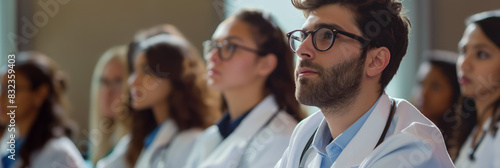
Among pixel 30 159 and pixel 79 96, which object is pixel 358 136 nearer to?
pixel 30 159

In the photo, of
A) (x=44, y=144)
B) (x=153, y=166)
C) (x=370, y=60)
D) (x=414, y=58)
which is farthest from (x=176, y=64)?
(x=370, y=60)

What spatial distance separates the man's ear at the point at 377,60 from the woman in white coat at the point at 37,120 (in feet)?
4.42

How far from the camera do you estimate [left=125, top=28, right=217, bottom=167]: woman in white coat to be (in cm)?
184

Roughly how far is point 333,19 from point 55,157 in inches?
54.5

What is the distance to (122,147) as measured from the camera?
2.13m

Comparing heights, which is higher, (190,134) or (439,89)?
(190,134)

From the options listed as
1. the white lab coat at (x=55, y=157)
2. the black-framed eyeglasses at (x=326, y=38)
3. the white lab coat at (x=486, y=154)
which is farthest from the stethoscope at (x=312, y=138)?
the white lab coat at (x=55, y=157)

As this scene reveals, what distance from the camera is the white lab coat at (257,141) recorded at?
1355 mm

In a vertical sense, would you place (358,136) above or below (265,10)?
below

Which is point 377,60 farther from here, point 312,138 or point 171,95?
point 171,95

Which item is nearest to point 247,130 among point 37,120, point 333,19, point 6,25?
point 333,19

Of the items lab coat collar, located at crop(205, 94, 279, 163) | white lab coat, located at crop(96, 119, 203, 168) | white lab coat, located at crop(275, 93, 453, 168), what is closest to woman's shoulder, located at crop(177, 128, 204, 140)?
white lab coat, located at crop(96, 119, 203, 168)

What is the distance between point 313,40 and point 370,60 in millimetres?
97

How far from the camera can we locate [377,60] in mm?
966
